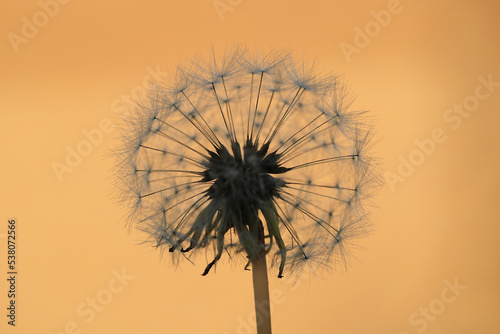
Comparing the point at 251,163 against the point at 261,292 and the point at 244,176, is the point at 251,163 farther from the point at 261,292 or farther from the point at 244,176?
the point at 261,292

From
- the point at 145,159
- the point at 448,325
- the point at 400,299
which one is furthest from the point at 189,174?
the point at 448,325

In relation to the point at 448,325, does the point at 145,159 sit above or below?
above

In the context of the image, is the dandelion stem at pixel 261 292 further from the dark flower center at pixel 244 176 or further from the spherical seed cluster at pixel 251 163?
the dark flower center at pixel 244 176

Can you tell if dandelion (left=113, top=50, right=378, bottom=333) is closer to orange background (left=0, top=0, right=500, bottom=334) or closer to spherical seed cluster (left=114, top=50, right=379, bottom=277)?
spherical seed cluster (left=114, top=50, right=379, bottom=277)

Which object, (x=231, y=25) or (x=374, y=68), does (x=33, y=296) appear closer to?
(x=231, y=25)

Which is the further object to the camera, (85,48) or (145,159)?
(85,48)

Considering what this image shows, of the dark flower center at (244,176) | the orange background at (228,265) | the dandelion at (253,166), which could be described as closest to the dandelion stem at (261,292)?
the dandelion at (253,166)

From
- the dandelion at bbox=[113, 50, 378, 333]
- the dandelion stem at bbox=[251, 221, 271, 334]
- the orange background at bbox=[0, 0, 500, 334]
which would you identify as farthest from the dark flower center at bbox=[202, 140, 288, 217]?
the orange background at bbox=[0, 0, 500, 334]
